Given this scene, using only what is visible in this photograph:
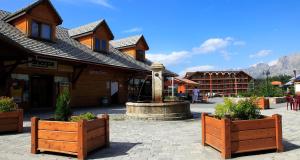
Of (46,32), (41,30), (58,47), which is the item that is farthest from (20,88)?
(46,32)

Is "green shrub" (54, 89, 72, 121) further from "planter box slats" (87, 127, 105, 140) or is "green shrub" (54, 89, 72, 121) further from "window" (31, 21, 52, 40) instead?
"window" (31, 21, 52, 40)

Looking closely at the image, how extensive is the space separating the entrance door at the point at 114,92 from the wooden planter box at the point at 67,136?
18.2 meters

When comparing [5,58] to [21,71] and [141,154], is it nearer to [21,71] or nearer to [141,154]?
[21,71]

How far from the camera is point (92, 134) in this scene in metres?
6.52

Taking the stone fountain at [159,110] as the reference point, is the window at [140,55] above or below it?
above

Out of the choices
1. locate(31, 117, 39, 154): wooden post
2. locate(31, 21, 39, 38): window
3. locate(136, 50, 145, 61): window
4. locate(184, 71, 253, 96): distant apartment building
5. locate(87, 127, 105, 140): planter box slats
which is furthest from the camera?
locate(184, 71, 253, 96): distant apartment building

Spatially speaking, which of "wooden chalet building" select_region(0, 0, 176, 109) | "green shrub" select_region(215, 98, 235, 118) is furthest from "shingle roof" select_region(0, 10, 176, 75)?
"green shrub" select_region(215, 98, 235, 118)

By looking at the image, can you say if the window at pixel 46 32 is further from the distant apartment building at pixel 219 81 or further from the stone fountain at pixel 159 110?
the distant apartment building at pixel 219 81

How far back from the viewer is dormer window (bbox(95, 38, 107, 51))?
24438 mm

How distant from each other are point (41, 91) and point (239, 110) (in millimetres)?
15276

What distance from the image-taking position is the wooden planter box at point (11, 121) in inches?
365

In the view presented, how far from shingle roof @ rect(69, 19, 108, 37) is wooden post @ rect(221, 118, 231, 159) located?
19.3 metres

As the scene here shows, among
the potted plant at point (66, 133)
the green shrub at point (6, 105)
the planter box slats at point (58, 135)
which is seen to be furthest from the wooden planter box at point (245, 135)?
the green shrub at point (6, 105)

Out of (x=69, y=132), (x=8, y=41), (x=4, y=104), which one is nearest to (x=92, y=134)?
(x=69, y=132)
